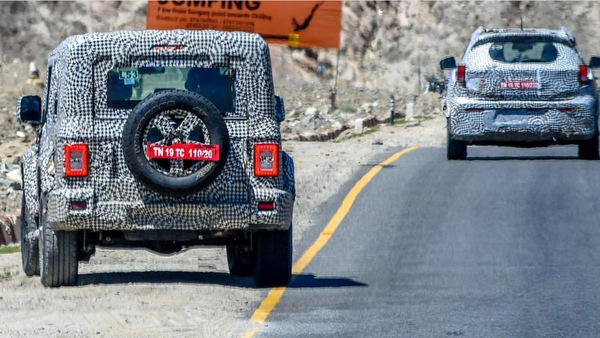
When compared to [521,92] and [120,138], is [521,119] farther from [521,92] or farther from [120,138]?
[120,138]

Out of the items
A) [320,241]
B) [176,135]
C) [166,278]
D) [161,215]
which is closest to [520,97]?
[320,241]

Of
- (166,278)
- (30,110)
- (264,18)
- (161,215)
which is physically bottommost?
(166,278)

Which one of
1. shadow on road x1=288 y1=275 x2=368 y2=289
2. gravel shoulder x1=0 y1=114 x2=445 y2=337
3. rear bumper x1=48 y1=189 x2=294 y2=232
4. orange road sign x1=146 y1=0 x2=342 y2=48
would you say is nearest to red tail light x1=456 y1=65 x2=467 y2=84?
gravel shoulder x1=0 y1=114 x2=445 y2=337

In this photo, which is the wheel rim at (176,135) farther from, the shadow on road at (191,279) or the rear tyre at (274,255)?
the shadow on road at (191,279)

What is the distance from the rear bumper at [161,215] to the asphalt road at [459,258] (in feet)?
2.15

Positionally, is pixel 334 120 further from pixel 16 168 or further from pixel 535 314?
pixel 535 314

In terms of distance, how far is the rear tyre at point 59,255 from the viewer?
479 inches

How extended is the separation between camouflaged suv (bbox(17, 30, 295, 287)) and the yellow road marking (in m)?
0.60

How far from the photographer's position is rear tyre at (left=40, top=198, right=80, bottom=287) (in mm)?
12156

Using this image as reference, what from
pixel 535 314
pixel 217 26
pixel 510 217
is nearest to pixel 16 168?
pixel 217 26

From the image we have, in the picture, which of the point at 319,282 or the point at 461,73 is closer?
the point at 319,282

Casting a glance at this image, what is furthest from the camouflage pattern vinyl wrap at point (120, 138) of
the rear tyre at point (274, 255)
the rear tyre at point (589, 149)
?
the rear tyre at point (589, 149)

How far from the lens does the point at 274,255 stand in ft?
41.0

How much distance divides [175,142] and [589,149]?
12.0 meters
